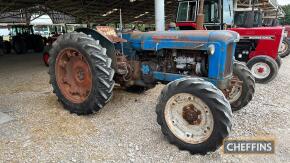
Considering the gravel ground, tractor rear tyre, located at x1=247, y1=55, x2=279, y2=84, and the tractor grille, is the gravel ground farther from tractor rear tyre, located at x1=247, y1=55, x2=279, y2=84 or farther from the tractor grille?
tractor rear tyre, located at x1=247, y1=55, x2=279, y2=84

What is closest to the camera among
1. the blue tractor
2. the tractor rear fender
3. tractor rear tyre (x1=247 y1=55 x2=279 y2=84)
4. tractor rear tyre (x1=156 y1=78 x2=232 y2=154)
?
tractor rear tyre (x1=156 y1=78 x2=232 y2=154)

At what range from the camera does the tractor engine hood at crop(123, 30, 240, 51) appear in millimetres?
3498

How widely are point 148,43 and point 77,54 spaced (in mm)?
1116

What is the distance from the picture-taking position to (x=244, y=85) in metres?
4.04

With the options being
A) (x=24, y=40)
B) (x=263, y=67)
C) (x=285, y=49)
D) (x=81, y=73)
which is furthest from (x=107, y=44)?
(x=24, y=40)

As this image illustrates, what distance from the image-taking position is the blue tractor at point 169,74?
2936mm

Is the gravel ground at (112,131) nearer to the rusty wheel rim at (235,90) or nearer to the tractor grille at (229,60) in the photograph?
the rusty wheel rim at (235,90)

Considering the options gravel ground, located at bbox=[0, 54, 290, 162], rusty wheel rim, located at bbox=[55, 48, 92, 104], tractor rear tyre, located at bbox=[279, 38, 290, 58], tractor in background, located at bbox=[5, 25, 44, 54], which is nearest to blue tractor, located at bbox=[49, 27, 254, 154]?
rusty wheel rim, located at bbox=[55, 48, 92, 104]

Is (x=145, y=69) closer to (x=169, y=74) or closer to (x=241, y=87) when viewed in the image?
(x=169, y=74)

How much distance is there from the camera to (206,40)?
11.7 feet

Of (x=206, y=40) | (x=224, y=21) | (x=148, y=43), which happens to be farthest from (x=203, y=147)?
(x=224, y=21)

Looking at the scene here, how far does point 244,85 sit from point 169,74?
45.5 inches

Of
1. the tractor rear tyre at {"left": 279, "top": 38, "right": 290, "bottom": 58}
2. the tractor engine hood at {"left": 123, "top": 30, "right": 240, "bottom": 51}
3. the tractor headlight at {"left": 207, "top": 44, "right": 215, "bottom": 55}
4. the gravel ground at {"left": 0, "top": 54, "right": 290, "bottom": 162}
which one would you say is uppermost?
the tractor engine hood at {"left": 123, "top": 30, "right": 240, "bottom": 51}

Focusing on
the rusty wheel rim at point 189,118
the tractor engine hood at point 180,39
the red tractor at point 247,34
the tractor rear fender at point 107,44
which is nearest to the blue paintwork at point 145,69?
the tractor engine hood at point 180,39
